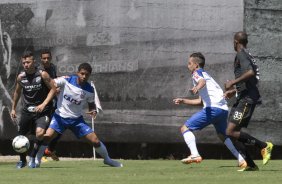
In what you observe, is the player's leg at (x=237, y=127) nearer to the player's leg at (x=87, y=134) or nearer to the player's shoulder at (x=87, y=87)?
the player's leg at (x=87, y=134)

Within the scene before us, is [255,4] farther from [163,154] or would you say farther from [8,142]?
[8,142]

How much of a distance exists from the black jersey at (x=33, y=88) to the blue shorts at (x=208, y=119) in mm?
2680

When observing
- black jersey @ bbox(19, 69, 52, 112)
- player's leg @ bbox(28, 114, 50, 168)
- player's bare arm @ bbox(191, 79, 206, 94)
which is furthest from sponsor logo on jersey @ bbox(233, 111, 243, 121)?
black jersey @ bbox(19, 69, 52, 112)

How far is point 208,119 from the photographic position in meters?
14.5

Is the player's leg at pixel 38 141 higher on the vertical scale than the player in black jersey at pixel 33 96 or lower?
lower

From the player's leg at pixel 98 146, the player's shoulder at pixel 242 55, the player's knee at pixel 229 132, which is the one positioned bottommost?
the player's leg at pixel 98 146

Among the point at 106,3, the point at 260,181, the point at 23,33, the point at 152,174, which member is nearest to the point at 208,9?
the point at 106,3

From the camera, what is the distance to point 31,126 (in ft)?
51.9

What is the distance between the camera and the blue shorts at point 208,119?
14.4 m

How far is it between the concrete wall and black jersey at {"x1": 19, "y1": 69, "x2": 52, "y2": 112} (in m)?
4.95

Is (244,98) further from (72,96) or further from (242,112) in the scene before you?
(72,96)

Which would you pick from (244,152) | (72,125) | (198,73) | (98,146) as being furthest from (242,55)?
(72,125)

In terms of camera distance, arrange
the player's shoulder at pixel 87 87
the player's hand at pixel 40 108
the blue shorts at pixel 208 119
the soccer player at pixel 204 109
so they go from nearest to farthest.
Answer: the soccer player at pixel 204 109, the blue shorts at pixel 208 119, the player's hand at pixel 40 108, the player's shoulder at pixel 87 87

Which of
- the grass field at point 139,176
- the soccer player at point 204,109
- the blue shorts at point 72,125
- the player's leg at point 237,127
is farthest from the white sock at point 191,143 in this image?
the blue shorts at point 72,125
